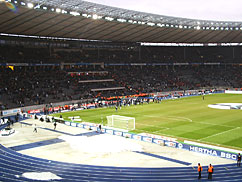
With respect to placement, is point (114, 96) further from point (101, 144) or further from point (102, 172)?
point (102, 172)

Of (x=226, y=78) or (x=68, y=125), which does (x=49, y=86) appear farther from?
(x=226, y=78)

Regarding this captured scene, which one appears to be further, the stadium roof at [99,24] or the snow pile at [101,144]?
the stadium roof at [99,24]

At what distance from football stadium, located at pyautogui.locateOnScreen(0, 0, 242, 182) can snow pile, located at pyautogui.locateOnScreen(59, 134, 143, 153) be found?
3.7 inches

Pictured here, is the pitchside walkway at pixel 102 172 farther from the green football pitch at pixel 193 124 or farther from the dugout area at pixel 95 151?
the green football pitch at pixel 193 124

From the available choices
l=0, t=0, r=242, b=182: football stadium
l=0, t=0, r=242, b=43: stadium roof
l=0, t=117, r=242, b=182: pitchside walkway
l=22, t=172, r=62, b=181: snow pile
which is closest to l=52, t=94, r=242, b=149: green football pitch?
l=0, t=0, r=242, b=182: football stadium

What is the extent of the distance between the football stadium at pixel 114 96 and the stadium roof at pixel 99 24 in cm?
22

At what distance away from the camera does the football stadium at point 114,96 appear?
2095 cm

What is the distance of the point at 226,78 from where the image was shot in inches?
3558

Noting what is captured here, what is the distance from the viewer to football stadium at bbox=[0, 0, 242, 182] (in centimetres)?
2095

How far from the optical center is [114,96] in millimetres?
63812

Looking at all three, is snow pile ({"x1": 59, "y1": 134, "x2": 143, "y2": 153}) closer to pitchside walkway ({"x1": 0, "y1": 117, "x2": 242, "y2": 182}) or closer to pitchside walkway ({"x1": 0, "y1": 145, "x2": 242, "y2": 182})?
pitchside walkway ({"x1": 0, "y1": 117, "x2": 242, "y2": 182})

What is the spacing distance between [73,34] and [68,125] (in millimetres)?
32997

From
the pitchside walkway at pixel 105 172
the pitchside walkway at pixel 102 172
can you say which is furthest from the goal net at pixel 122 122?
the pitchside walkway at pixel 105 172

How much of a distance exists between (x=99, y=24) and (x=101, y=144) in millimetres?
36890
